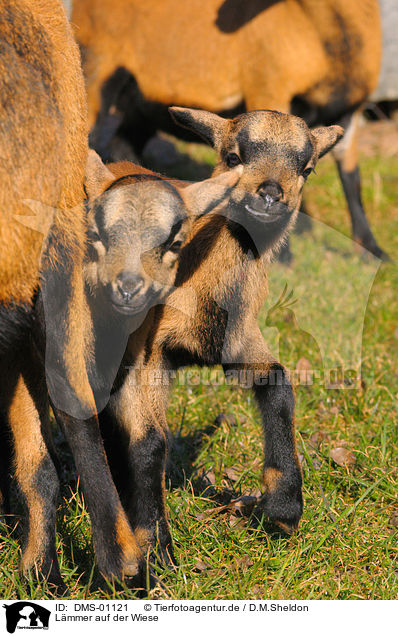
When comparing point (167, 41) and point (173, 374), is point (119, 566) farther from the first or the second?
point (167, 41)

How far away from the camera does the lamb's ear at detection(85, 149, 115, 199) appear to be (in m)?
3.81

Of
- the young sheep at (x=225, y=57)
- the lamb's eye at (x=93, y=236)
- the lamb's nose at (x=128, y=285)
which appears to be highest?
the young sheep at (x=225, y=57)

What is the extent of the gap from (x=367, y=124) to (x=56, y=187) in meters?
9.46

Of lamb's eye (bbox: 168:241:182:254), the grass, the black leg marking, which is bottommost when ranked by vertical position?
the grass

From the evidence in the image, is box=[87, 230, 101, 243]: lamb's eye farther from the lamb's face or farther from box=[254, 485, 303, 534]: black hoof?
box=[254, 485, 303, 534]: black hoof

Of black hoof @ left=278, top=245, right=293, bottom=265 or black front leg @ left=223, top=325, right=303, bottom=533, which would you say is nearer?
black front leg @ left=223, top=325, right=303, bottom=533

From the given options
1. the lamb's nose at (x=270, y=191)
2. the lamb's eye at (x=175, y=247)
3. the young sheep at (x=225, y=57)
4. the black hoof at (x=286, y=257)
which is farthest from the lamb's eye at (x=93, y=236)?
the young sheep at (x=225, y=57)

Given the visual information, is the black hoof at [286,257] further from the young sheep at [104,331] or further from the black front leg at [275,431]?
the young sheep at [104,331]

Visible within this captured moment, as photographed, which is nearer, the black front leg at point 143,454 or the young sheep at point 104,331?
the young sheep at point 104,331

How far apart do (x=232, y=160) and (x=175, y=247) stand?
787mm

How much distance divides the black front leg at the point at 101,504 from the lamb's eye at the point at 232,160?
5.51ft

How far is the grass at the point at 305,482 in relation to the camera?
3809 mm

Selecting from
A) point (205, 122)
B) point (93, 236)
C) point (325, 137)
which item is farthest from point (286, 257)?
point (93, 236)
